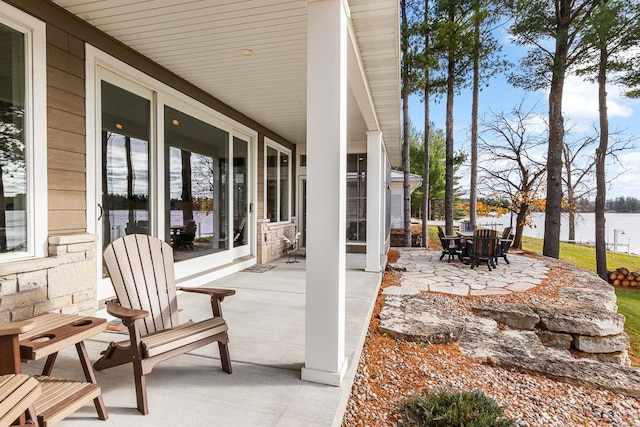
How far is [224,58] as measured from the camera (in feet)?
11.8

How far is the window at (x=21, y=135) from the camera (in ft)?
7.97

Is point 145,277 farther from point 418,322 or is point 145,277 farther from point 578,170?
point 578,170

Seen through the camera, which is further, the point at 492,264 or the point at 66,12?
the point at 492,264

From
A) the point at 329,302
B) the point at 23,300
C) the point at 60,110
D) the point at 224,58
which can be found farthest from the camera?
the point at 224,58

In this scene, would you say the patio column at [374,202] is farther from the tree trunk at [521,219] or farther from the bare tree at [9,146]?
the tree trunk at [521,219]

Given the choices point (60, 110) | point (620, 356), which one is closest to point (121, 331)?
point (60, 110)

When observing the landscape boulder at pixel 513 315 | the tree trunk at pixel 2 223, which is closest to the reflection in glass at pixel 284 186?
the landscape boulder at pixel 513 315

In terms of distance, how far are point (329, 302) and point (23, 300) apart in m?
2.22

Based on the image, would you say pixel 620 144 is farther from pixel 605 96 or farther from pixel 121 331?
pixel 121 331

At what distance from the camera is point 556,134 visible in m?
9.01

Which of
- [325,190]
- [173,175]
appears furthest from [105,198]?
[325,190]

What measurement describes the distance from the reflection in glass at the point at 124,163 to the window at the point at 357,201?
18.2 feet

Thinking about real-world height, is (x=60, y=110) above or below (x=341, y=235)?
above

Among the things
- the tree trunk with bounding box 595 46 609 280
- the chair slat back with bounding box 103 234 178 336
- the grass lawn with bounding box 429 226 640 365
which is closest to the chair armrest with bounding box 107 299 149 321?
the chair slat back with bounding box 103 234 178 336
